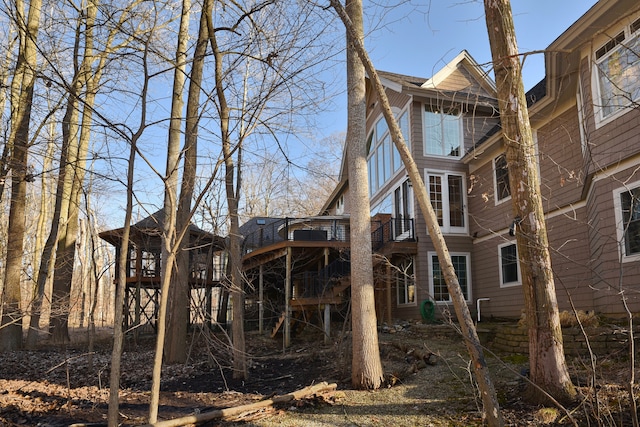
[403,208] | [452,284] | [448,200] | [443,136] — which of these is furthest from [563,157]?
[452,284]

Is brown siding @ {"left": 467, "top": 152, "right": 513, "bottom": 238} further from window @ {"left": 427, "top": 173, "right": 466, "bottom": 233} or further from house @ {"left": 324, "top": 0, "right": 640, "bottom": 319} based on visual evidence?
window @ {"left": 427, "top": 173, "right": 466, "bottom": 233}

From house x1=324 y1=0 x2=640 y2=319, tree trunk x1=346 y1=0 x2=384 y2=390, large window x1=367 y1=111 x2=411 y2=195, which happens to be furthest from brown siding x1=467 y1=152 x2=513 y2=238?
tree trunk x1=346 y1=0 x2=384 y2=390

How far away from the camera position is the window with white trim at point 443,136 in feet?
48.8

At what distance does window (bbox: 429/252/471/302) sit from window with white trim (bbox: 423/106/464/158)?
3.19 metres

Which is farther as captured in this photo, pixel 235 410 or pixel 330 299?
pixel 330 299

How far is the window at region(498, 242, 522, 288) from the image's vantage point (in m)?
12.7

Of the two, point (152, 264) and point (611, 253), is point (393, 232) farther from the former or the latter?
point (152, 264)

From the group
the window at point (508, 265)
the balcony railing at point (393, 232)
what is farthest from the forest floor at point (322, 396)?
the balcony railing at point (393, 232)

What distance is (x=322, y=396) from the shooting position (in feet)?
21.5

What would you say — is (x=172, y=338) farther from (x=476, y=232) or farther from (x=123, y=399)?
(x=476, y=232)

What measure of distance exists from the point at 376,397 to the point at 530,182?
3.52 m

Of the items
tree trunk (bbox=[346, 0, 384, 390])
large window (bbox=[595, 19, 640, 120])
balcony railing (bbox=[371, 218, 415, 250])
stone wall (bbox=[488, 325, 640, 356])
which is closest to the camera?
stone wall (bbox=[488, 325, 640, 356])

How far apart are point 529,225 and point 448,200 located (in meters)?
9.43

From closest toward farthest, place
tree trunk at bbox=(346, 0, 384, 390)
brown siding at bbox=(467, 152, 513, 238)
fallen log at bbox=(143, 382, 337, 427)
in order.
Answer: fallen log at bbox=(143, 382, 337, 427)
tree trunk at bbox=(346, 0, 384, 390)
brown siding at bbox=(467, 152, 513, 238)
